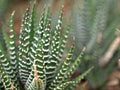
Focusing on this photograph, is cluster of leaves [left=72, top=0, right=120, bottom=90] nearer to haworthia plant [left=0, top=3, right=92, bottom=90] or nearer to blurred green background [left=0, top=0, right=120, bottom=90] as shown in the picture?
blurred green background [left=0, top=0, right=120, bottom=90]

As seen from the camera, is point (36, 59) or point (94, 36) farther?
point (94, 36)

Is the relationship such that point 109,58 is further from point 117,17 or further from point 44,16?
point 44,16

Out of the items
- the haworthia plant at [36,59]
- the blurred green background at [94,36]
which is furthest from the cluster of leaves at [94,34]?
the haworthia plant at [36,59]

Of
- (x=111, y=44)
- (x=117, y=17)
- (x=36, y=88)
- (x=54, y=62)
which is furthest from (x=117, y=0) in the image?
(x=36, y=88)

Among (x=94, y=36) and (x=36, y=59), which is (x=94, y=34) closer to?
(x=94, y=36)

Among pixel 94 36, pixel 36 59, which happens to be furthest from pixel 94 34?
pixel 36 59
